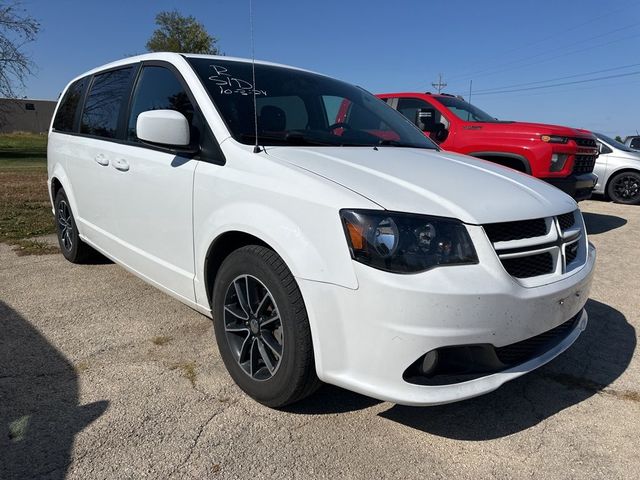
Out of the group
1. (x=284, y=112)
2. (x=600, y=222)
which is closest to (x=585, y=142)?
(x=600, y=222)

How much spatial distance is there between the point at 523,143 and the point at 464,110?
1203 mm

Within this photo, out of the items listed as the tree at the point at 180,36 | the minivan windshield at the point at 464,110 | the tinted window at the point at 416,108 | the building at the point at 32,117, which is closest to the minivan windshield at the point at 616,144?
the minivan windshield at the point at 464,110

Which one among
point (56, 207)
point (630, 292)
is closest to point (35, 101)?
point (56, 207)

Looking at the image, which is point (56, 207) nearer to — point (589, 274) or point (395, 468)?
point (395, 468)

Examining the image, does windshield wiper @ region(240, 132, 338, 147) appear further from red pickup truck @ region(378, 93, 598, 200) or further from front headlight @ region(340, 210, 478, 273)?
red pickup truck @ region(378, 93, 598, 200)

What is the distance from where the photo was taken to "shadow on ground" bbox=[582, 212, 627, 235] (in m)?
7.63

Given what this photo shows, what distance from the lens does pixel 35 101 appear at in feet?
183

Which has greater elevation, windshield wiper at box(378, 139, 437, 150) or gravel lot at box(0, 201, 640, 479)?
windshield wiper at box(378, 139, 437, 150)

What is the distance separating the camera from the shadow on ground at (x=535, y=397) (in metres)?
2.48

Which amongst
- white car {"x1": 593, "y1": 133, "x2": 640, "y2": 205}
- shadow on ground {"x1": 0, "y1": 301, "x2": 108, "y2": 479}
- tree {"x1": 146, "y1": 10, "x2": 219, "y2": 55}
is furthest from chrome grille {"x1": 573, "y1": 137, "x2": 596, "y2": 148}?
tree {"x1": 146, "y1": 10, "x2": 219, "y2": 55}

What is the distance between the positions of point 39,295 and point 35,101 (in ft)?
201

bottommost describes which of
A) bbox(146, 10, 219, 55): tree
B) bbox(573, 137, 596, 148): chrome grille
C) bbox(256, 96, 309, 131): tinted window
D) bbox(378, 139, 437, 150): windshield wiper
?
bbox(573, 137, 596, 148): chrome grille

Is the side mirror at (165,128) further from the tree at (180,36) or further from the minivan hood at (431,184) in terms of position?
the tree at (180,36)

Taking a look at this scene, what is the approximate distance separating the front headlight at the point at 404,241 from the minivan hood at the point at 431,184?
6 cm
